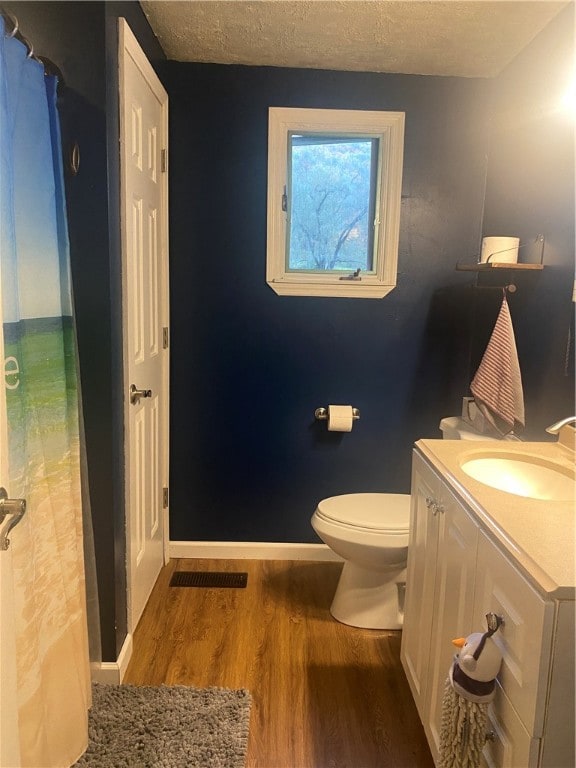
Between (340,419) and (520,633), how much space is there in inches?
66.1

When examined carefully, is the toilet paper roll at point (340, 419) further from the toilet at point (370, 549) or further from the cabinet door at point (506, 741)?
the cabinet door at point (506, 741)

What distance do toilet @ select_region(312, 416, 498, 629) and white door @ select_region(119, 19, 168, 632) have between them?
0.73m

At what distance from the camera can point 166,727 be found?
173 cm

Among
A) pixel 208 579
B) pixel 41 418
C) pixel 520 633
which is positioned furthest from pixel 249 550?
Result: pixel 520 633

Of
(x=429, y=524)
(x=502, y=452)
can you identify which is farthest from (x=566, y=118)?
(x=429, y=524)

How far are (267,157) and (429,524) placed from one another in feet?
5.83

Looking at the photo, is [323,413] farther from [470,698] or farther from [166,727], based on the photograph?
[470,698]

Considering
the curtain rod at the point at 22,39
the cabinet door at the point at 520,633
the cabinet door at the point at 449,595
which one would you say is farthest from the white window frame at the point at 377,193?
the cabinet door at the point at 520,633

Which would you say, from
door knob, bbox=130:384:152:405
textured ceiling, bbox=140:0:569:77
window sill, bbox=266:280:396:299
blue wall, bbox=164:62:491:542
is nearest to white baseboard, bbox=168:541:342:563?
blue wall, bbox=164:62:491:542

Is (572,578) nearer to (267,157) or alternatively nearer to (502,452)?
(502,452)

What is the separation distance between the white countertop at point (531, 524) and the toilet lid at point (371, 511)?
1.88 feet

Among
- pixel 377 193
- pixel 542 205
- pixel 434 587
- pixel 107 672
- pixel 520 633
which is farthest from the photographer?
pixel 377 193

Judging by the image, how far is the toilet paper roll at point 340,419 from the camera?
8.71 ft

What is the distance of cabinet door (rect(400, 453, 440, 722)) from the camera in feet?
5.28
